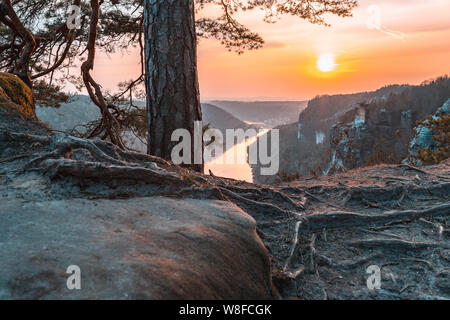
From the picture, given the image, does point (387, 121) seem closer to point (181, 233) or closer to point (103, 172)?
point (103, 172)

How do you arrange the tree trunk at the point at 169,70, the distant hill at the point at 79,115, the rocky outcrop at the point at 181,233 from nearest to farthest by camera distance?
the rocky outcrop at the point at 181,233
the tree trunk at the point at 169,70
the distant hill at the point at 79,115

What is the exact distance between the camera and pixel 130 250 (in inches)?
85.7

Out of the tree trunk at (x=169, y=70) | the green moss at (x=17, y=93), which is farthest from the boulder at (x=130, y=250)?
the green moss at (x=17, y=93)

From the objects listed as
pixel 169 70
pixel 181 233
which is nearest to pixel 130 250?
pixel 181 233

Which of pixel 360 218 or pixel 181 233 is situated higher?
pixel 181 233

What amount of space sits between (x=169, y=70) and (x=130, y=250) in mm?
3368

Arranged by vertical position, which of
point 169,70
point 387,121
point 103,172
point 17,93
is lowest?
point 103,172

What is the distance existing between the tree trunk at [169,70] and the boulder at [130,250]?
7.53ft

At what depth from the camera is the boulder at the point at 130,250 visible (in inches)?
73.5

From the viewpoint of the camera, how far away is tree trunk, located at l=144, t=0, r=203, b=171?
4.95 metres

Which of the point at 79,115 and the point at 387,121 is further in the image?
the point at 387,121

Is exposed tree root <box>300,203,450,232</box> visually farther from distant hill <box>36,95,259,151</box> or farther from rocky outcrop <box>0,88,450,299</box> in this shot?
distant hill <box>36,95,259,151</box>

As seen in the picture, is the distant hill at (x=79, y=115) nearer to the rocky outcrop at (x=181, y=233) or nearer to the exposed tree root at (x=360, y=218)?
the rocky outcrop at (x=181, y=233)

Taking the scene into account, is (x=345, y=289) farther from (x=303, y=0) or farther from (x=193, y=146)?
(x=303, y=0)
